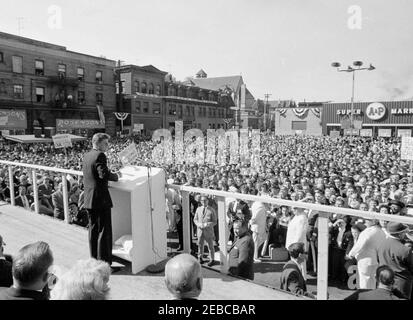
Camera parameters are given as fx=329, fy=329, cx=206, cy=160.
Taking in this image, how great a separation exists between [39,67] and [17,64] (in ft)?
9.25

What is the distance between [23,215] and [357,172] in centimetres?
1272

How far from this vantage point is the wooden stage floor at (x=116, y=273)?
354 cm

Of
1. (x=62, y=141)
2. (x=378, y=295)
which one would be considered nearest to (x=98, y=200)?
(x=378, y=295)

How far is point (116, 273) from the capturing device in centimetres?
409

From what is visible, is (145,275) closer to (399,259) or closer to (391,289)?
(391,289)

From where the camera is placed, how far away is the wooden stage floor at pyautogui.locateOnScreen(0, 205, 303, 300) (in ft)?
11.6

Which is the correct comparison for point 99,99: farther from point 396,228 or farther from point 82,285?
point 82,285

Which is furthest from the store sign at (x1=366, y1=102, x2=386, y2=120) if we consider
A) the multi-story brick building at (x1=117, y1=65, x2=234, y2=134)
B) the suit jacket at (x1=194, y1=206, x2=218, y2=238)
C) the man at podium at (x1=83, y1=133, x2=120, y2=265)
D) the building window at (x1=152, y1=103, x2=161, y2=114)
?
the man at podium at (x1=83, y1=133, x2=120, y2=265)

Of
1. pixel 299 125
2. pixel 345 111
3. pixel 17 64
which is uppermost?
pixel 17 64

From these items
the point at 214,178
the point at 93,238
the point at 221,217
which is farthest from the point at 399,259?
the point at 214,178

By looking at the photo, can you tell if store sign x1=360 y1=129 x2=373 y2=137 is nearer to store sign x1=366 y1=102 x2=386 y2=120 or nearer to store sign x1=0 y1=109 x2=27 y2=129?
store sign x1=366 y1=102 x2=386 y2=120

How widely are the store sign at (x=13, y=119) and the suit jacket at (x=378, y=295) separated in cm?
3742

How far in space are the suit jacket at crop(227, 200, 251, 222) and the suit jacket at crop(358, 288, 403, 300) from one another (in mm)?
3810

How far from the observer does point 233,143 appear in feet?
83.5
